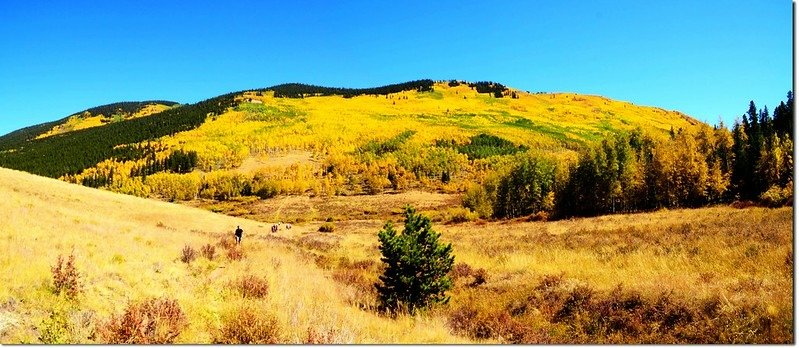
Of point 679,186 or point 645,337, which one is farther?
point 679,186

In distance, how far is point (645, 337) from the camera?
1053 cm

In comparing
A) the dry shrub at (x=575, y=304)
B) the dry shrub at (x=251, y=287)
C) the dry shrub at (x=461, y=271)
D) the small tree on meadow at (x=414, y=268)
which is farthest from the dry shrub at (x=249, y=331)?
the dry shrub at (x=461, y=271)

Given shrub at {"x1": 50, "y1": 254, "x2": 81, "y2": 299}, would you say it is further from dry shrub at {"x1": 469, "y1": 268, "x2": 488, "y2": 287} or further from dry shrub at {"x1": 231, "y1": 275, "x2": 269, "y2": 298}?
dry shrub at {"x1": 469, "y1": 268, "x2": 488, "y2": 287}

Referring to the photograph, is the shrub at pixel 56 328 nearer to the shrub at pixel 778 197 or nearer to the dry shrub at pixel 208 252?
the dry shrub at pixel 208 252

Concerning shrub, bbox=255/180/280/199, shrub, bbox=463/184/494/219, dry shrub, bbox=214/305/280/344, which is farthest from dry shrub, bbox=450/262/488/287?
shrub, bbox=255/180/280/199

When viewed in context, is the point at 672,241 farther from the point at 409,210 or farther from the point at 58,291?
the point at 58,291

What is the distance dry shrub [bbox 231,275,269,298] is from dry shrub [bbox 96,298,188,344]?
320 cm

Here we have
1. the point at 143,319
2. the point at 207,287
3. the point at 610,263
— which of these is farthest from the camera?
Answer: the point at 610,263

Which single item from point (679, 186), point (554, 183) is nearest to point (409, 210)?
point (679, 186)

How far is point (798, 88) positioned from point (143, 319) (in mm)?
11595

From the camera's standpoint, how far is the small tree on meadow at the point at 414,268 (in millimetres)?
14781

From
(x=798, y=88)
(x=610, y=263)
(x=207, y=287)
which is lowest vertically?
(x=610, y=263)

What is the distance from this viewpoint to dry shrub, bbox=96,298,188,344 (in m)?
7.44

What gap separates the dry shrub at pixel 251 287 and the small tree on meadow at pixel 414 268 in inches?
153
